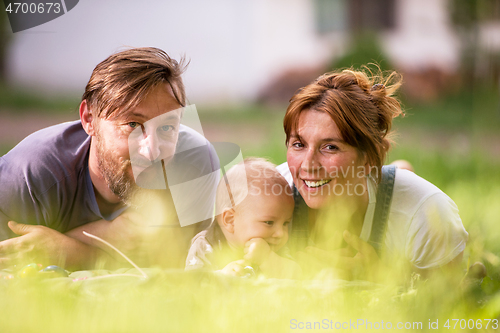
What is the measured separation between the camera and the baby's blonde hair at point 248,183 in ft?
6.51

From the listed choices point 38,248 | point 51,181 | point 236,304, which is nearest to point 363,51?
point 51,181

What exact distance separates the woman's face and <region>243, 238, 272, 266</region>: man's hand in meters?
0.28

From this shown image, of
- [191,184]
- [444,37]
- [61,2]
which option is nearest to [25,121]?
[61,2]

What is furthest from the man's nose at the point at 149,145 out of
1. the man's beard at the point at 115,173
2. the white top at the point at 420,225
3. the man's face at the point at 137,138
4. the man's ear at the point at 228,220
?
the white top at the point at 420,225

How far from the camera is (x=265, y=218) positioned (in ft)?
6.33

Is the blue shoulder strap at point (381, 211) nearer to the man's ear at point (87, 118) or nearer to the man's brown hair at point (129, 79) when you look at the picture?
the man's brown hair at point (129, 79)

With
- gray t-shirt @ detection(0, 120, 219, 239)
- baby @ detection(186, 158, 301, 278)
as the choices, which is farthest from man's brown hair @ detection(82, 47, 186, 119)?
baby @ detection(186, 158, 301, 278)

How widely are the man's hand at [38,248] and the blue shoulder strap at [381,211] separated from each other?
4.70ft

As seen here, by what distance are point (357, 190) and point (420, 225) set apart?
303mm

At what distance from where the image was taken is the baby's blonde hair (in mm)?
1985

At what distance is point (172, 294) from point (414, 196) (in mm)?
1133

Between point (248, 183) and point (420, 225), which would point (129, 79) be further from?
point (420, 225)

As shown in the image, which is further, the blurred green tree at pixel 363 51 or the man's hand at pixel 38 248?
the blurred green tree at pixel 363 51

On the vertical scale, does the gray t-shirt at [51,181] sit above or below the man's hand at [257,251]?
above
